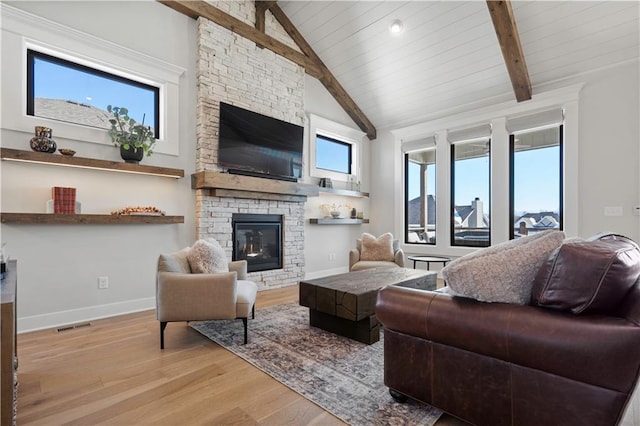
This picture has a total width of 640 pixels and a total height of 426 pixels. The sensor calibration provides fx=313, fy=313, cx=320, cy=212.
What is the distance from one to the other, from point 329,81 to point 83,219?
4268 mm

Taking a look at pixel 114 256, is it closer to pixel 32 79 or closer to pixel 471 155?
pixel 32 79

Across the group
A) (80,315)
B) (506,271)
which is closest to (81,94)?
(80,315)

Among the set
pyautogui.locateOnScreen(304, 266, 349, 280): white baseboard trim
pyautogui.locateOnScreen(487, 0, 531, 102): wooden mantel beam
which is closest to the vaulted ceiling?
pyautogui.locateOnScreen(487, 0, 531, 102): wooden mantel beam

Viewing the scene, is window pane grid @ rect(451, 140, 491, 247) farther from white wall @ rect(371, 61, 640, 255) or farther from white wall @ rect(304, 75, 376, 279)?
white wall @ rect(304, 75, 376, 279)

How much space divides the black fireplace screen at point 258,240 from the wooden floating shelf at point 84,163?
1.06 m

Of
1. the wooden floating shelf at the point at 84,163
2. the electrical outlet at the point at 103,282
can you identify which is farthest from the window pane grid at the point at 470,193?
the electrical outlet at the point at 103,282

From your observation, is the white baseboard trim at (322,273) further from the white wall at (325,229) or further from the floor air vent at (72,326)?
the floor air vent at (72,326)

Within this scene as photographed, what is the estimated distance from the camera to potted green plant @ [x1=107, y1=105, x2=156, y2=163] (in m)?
3.29

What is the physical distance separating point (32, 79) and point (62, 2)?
81cm

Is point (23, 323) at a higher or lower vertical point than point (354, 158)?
lower

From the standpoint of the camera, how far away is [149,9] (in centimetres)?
361

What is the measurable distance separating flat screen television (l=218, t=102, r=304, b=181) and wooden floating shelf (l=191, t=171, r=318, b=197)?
0.50ft

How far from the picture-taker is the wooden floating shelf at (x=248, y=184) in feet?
12.4

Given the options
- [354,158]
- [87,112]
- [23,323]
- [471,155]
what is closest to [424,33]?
[471,155]
